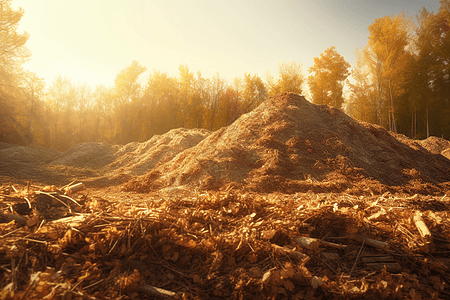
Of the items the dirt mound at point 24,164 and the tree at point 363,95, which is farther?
the tree at point 363,95

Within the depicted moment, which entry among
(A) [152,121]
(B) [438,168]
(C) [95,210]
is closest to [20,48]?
(A) [152,121]

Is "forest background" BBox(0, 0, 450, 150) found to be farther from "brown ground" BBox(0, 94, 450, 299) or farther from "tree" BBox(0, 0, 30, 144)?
"brown ground" BBox(0, 94, 450, 299)

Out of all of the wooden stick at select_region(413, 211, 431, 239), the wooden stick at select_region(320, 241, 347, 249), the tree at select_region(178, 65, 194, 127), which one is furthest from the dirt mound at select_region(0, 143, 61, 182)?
the tree at select_region(178, 65, 194, 127)

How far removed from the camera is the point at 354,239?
8.66ft

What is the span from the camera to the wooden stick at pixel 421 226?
251cm

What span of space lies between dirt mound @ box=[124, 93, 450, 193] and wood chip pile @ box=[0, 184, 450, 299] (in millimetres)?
3385

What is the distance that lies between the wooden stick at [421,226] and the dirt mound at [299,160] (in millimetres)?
3319

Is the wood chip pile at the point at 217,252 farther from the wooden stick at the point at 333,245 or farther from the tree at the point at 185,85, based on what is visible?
the tree at the point at 185,85

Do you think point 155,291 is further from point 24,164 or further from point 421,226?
point 24,164

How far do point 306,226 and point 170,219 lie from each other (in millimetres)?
1661

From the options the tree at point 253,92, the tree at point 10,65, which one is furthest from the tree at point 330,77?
the tree at point 10,65

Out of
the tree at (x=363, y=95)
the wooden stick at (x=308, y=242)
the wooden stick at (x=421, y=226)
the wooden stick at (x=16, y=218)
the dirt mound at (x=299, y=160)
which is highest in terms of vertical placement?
the tree at (x=363, y=95)

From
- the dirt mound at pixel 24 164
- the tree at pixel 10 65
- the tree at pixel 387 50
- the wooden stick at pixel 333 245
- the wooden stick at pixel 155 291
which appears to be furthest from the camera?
the tree at pixel 387 50

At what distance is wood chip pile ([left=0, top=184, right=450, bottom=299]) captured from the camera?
74.7 inches
